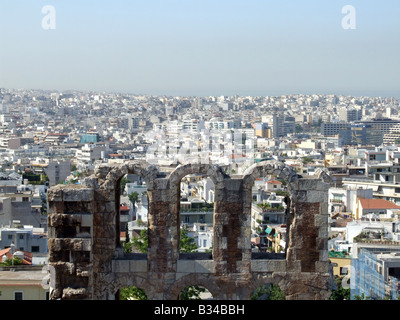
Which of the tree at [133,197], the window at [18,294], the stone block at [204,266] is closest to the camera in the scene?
the stone block at [204,266]

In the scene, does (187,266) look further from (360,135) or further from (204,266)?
(360,135)

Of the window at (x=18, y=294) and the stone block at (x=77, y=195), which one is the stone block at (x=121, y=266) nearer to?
the stone block at (x=77, y=195)

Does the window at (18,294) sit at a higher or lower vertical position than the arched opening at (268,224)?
higher

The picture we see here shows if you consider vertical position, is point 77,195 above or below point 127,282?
above

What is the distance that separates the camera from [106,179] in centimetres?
1295

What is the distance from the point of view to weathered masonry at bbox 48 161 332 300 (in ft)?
42.1

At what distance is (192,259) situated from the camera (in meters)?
12.9

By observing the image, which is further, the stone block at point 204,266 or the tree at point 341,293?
the tree at point 341,293

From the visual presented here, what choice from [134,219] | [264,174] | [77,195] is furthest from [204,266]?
[134,219]

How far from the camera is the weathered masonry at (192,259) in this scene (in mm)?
12820

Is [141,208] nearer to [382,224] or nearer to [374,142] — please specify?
[382,224]

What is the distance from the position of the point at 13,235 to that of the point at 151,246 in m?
27.8

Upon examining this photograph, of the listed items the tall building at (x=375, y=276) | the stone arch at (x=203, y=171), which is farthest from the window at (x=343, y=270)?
the stone arch at (x=203, y=171)
